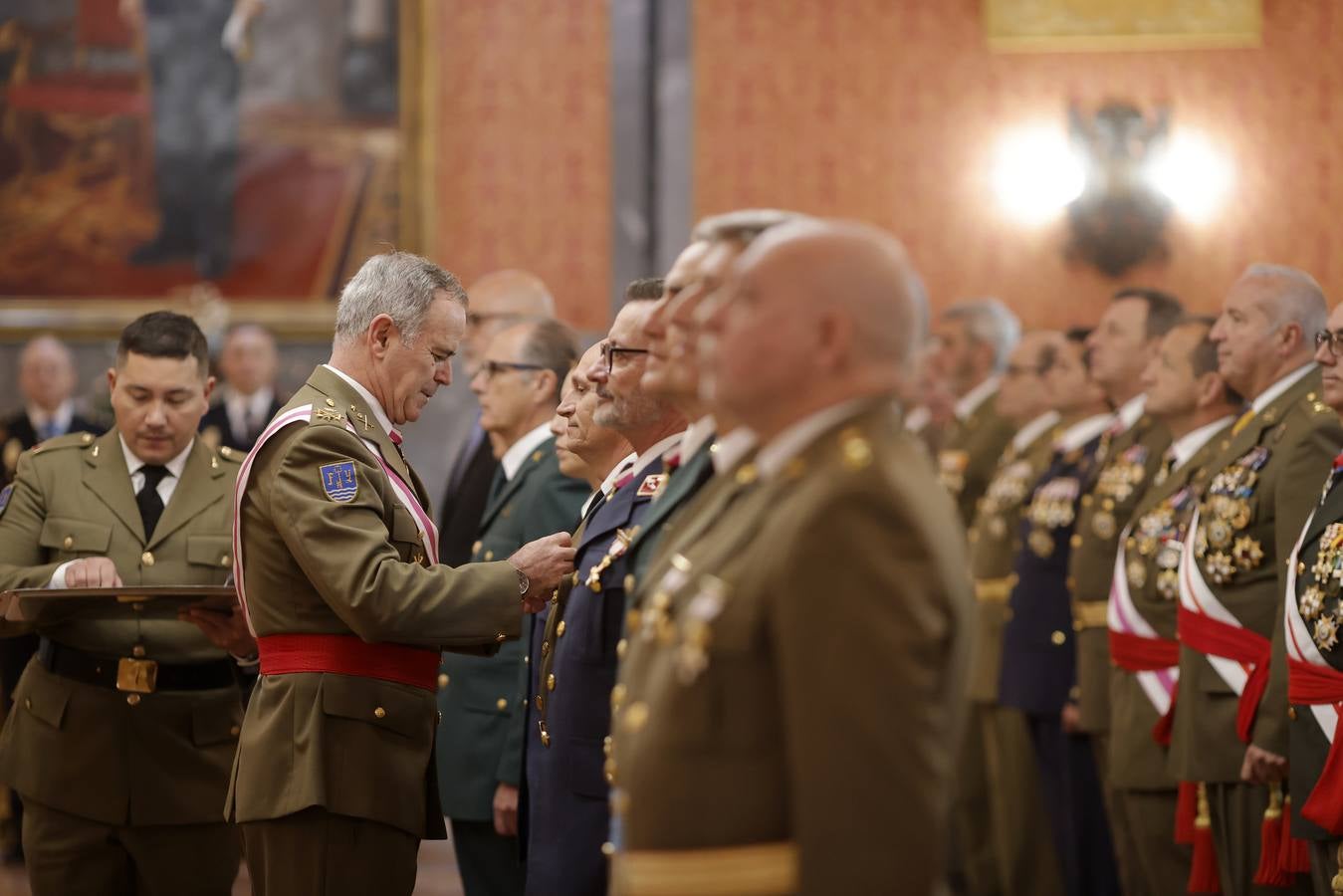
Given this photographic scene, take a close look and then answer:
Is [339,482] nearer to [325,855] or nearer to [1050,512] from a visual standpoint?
[325,855]

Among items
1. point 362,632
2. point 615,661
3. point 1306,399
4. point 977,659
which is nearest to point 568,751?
point 615,661

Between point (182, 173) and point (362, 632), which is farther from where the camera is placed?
point (182, 173)

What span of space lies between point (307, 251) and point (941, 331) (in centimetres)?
317

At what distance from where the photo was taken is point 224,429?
734cm

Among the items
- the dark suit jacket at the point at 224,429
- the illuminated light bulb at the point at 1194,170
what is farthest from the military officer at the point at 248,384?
the illuminated light bulb at the point at 1194,170

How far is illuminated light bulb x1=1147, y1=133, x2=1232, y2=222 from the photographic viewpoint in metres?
8.75

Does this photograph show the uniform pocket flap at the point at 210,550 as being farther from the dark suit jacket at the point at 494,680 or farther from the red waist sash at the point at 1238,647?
the red waist sash at the point at 1238,647

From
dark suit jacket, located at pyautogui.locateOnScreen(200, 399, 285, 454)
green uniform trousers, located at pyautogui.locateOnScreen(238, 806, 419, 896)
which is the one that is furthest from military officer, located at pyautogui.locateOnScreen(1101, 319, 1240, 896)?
dark suit jacket, located at pyautogui.locateOnScreen(200, 399, 285, 454)

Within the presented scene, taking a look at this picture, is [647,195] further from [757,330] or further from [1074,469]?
[757,330]

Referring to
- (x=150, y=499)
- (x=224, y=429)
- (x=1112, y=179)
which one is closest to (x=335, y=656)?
(x=150, y=499)

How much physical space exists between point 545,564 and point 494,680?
1146 millimetres

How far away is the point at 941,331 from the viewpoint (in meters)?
8.31

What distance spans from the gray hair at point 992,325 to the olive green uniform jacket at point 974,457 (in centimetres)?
41

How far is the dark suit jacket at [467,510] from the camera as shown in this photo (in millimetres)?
4844
